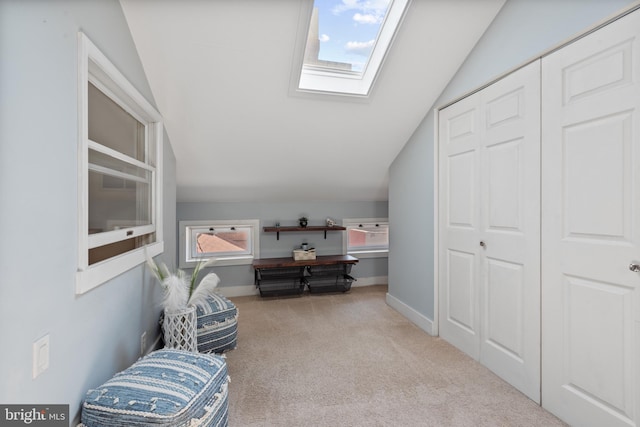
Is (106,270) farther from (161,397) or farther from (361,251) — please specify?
(361,251)

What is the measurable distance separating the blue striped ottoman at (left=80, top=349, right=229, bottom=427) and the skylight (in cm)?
218

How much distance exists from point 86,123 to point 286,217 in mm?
3076

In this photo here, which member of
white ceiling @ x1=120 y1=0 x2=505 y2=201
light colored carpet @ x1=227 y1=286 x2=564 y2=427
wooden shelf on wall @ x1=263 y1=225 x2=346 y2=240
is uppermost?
white ceiling @ x1=120 y1=0 x2=505 y2=201

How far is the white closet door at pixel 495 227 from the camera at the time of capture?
6.29ft

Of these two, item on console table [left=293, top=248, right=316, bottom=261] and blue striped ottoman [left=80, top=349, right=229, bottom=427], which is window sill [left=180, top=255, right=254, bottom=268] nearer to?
item on console table [left=293, top=248, right=316, bottom=261]

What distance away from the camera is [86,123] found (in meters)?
1.37

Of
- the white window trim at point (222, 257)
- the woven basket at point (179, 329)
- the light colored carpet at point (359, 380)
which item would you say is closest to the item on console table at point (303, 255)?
the white window trim at point (222, 257)

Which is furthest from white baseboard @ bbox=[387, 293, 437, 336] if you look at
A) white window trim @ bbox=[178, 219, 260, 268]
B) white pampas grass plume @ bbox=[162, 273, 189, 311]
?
white pampas grass plume @ bbox=[162, 273, 189, 311]

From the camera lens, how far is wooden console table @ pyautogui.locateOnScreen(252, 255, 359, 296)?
13.2ft

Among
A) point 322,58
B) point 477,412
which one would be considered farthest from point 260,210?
point 477,412

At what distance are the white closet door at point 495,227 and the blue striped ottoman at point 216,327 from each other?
1851 mm

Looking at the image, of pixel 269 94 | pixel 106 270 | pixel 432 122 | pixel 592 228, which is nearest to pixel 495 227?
pixel 592 228

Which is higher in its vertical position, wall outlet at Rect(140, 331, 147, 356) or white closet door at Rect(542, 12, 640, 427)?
white closet door at Rect(542, 12, 640, 427)

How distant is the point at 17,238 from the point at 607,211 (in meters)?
2.42
